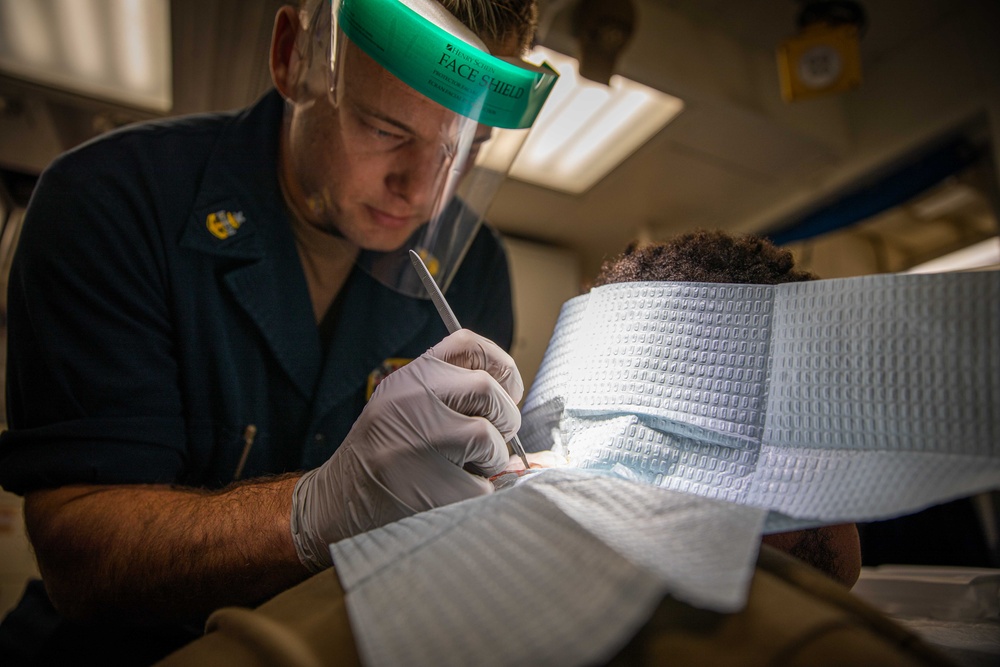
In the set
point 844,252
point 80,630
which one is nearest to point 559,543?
point 80,630

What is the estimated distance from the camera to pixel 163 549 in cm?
85

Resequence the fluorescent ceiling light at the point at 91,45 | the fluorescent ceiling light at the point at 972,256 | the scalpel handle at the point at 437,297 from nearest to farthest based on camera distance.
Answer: the scalpel handle at the point at 437,297, the fluorescent ceiling light at the point at 91,45, the fluorescent ceiling light at the point at 972,256

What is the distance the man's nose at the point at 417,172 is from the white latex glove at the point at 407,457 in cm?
42

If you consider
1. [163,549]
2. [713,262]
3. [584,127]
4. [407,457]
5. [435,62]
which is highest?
[584,127]

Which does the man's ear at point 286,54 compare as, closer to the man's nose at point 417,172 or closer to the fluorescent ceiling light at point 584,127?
the man's nose at point 417,172

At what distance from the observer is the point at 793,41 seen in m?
1.68

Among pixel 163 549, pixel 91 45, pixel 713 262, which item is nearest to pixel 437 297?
pixel 713 262

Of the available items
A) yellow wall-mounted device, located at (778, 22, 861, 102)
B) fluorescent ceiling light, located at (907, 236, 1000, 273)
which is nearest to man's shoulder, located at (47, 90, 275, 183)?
yellow wall-mounted device, located at (778, 22, 861, 102)

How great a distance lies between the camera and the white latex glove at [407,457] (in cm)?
77

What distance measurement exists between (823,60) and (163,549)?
211cm

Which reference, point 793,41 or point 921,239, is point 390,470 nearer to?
point 793,41

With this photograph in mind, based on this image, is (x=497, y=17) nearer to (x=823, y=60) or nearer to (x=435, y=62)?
(x=435, y=62)

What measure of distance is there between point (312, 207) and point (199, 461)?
0.57 metres

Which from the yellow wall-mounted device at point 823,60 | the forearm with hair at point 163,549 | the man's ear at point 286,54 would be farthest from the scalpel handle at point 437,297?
the yellow wall-mounted device at point 823,60
